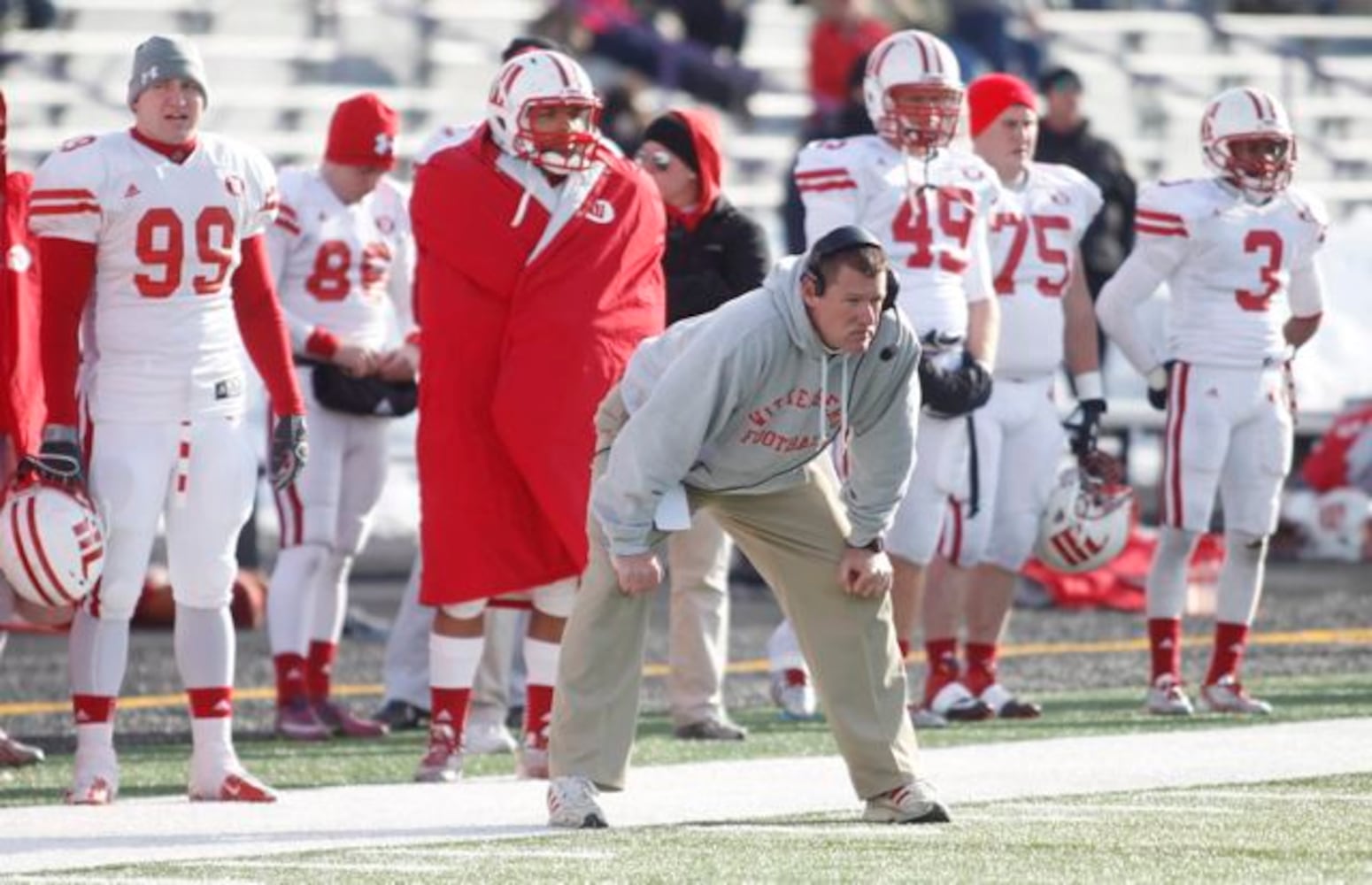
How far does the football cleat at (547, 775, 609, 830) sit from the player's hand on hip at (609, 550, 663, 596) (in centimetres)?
45

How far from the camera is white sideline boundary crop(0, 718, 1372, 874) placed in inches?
282

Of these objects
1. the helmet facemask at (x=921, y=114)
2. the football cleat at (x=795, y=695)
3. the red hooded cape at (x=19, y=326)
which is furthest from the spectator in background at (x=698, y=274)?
the red hooded cape at (x=19, y=326)

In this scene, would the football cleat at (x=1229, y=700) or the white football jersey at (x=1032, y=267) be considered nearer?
the football cleat at (x=1229, y=700)

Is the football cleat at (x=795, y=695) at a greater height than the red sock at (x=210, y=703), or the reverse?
the red sock at (x=210, y=703)

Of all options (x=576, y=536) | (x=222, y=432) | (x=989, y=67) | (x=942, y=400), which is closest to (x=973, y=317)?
(x=942, y=400)

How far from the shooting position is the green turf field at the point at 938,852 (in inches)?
252

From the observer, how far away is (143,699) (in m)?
10.8

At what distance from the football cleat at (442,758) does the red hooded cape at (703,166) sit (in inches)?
75.7

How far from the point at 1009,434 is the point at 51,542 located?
348cm

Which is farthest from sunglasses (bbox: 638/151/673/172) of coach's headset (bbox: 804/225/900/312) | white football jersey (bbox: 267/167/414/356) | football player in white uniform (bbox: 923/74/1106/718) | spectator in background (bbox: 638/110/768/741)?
coach's headset (bbox: 804/225/900/312)

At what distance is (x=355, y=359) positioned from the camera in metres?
9.86

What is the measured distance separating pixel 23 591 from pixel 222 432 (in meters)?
0.58

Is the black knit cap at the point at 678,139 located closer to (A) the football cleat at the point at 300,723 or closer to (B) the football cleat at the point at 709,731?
(B) the football cleat at the point at 709,731

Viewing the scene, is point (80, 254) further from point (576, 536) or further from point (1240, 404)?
point (1240, 404)
